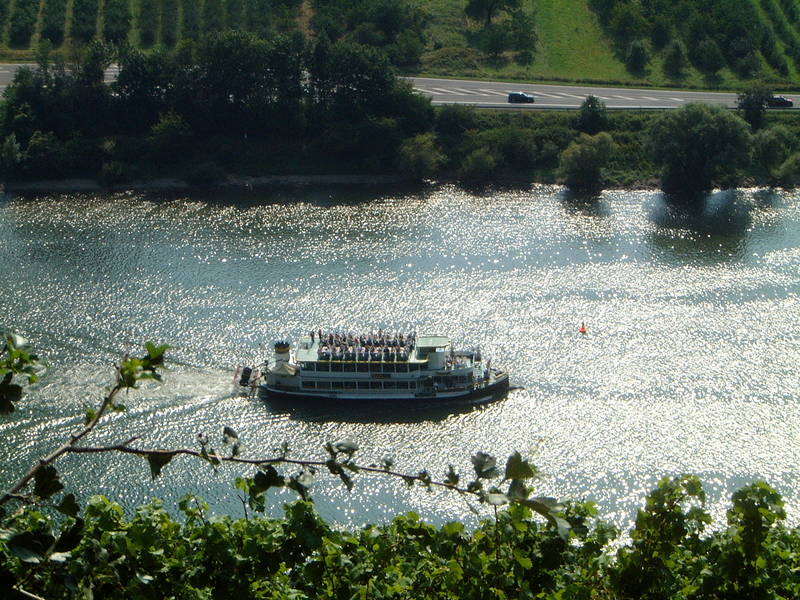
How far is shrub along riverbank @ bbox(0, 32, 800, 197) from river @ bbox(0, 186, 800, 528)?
4477mm

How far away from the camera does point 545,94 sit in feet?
381

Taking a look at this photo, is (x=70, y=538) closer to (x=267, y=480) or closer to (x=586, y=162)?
(x=267, y=480)

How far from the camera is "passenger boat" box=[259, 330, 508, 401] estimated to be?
6025 centimetres

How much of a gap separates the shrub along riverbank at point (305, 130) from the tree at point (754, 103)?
564 mm

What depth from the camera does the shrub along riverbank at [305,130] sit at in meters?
100

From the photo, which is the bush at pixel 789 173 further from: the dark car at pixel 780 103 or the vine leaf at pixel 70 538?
the vine leaf at pixel 70 538

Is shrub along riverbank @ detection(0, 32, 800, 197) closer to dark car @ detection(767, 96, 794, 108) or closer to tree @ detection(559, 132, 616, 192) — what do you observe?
tree @ detection(559, 132, 616, 192)

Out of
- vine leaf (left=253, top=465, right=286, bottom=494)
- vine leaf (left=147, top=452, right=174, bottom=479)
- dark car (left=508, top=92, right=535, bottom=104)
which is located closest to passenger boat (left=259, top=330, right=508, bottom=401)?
vine leaf (left=253, top=465, right=286, bottom=494)

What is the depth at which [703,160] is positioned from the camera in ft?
328

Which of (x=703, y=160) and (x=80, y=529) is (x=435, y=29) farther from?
(x=80, y=529)

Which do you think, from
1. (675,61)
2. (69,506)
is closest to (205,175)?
(675,61)

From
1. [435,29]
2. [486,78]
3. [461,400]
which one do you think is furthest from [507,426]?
[435,29]

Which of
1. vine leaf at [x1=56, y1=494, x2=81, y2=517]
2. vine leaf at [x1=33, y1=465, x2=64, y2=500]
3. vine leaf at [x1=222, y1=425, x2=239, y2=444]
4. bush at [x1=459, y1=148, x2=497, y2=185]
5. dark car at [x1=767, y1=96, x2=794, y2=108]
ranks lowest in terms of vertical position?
bush at [x1=459, y1=148, x2=497, y2=185]

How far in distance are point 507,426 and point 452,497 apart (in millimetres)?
8641
